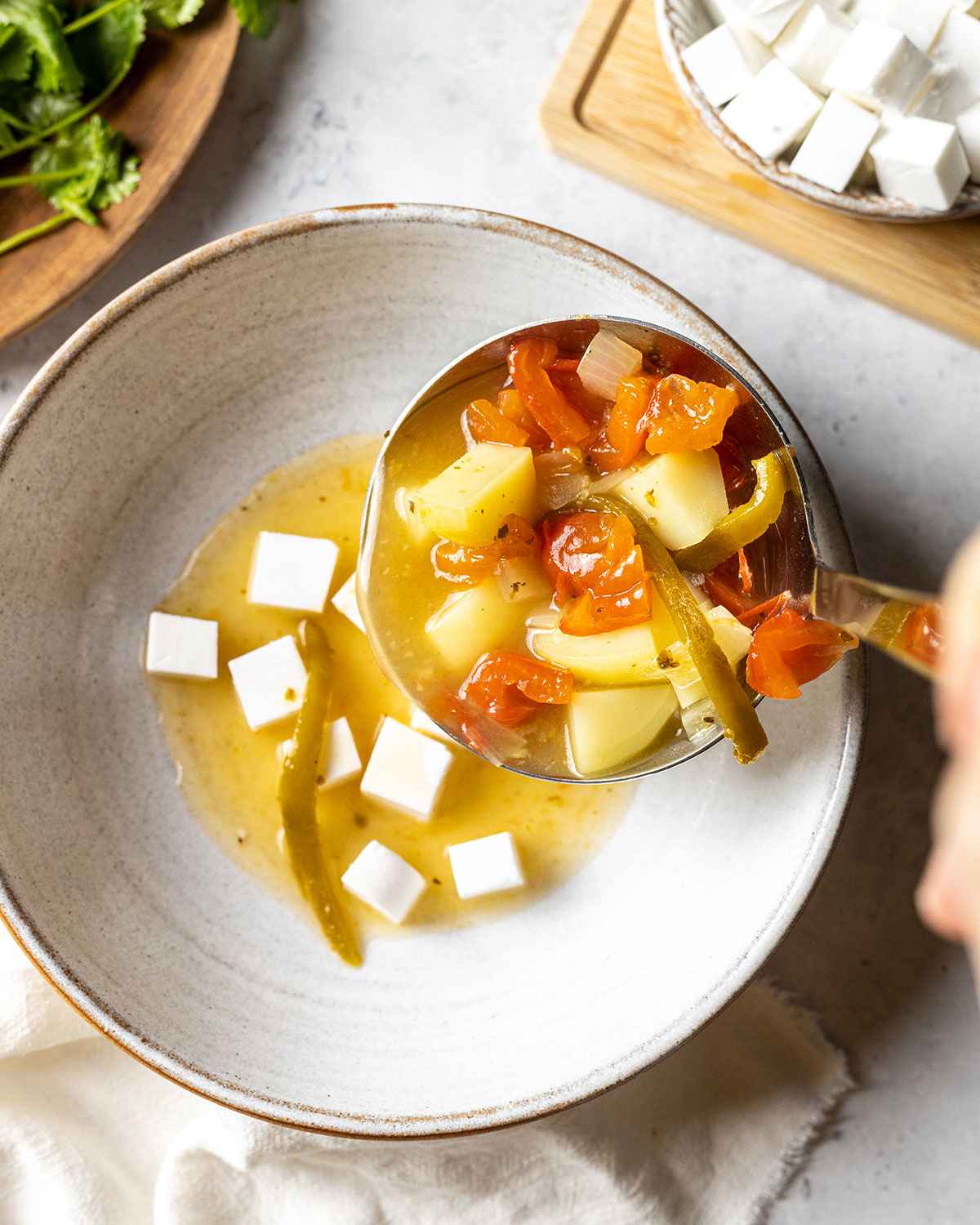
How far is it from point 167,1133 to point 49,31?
2133mm

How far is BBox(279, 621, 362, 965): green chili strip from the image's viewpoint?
7.43ft

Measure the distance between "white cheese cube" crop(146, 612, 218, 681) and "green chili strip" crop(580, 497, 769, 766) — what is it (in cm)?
93

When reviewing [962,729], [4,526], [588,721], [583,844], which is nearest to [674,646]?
[588,721]

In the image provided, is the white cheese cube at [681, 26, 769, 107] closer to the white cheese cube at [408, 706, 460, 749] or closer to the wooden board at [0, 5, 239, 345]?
the wooden board at [0, 5, 239, 345]

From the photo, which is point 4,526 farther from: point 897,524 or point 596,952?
point 897,524

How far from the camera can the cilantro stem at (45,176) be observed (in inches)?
88.4

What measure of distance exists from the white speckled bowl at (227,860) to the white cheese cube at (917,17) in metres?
0.60

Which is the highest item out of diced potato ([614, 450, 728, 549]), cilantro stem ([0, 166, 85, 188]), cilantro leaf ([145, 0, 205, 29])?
cilantro leaf ([145, 0, 205, 29])

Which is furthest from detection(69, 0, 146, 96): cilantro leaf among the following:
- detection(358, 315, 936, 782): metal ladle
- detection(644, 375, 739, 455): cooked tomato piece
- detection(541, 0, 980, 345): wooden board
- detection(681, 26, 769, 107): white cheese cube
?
detection(644, 375, 739, 455): cooked tomato piece

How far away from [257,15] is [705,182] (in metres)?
0.92

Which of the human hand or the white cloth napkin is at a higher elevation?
the human hand

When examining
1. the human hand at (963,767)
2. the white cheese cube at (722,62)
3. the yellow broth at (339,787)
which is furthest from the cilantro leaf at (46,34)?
the human hand at (963,767)

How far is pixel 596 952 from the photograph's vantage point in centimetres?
228

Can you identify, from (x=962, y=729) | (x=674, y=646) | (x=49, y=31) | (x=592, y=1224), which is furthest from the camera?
(x=592, y=1224)
